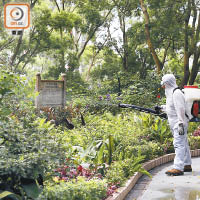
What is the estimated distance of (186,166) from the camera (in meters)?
8.69

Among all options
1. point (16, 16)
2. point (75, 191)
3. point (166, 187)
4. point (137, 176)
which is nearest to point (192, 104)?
point (137, 176)

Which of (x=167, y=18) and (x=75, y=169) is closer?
(x=75, y=169)

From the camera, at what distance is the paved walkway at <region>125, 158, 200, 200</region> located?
652 cm

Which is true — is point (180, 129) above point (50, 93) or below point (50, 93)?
below

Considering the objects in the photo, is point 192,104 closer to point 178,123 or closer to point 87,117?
point 178,123

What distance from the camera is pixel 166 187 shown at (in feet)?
23.7

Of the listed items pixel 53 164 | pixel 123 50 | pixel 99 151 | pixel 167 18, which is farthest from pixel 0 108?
pixel 123 50

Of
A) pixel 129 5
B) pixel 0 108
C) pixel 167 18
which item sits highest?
pixel 129 5

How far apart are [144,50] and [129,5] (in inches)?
160

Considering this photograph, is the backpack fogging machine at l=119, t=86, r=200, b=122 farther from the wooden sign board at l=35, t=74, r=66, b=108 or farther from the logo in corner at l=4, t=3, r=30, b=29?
the wooden sign board at l=35, t=74, r=66, b=108

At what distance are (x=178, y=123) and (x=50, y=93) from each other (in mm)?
6213

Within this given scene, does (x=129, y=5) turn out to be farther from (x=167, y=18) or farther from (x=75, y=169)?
(x=75, y=169)

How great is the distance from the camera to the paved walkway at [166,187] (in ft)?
21.4

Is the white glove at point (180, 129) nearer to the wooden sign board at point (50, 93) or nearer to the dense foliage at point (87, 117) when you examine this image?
the dense foliage at point (87, 117)
